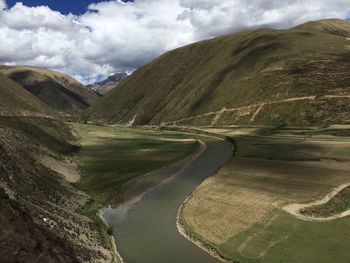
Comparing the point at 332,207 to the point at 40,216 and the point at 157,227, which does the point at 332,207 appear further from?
the point at 40,216

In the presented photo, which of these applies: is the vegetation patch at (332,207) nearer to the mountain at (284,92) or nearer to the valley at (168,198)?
the valley at (168,198)

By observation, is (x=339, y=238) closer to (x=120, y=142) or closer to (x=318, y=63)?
(x=120, y=142)

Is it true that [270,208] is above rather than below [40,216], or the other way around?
below

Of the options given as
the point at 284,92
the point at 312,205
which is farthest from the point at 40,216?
the point at 284,92

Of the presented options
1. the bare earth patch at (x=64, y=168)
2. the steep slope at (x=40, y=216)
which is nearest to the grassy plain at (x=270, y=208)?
the steep slope at (x=40, y=216)

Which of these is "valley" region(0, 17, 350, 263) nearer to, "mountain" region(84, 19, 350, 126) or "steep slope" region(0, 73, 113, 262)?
"steep slope" region(0, 73, 113, 262)

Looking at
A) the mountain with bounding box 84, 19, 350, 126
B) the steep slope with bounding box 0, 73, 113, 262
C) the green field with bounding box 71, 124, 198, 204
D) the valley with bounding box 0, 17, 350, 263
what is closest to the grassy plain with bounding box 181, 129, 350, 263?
the valley with bounding box 0, 17, 350, 263

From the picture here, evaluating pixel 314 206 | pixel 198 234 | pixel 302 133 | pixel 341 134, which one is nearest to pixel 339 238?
pixel 314 206
